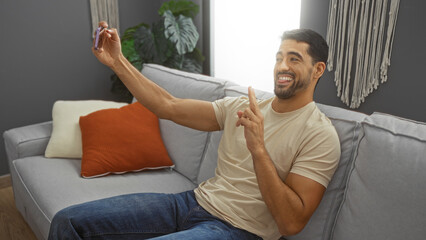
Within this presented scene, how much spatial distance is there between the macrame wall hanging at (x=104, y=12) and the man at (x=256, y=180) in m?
1.65

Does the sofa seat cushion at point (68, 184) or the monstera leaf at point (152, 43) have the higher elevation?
the monstera leaf at point (152, 43)

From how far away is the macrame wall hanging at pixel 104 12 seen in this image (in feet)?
9.71

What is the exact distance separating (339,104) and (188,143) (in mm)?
979

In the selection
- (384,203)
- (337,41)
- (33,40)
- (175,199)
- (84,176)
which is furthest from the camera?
(33,40)

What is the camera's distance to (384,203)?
1119 millimetres

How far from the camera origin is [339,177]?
1260mm

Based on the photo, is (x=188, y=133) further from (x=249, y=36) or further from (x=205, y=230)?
(x=249, y=36)

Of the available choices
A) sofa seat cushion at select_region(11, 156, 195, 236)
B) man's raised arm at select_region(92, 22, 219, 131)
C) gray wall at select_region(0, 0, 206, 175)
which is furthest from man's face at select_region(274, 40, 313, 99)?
gray wall at select_region(0, 0, 206, 175)

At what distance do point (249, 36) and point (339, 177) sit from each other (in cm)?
169

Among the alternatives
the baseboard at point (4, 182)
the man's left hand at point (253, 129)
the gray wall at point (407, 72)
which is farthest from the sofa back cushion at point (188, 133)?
the baseboard at point (4, 182)

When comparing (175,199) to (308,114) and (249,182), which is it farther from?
(308,114)

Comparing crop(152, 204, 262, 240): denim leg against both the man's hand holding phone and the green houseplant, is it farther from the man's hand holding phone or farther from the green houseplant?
the green houseplant

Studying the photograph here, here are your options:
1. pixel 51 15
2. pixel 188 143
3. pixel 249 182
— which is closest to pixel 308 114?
pixel 249 182

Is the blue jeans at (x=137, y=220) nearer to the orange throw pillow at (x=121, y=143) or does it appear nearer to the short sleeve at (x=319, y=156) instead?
the short sleeve at (x=319, y=156)
